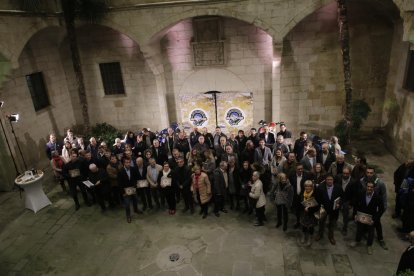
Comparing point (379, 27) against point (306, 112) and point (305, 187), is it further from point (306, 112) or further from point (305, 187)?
point (305, 187)

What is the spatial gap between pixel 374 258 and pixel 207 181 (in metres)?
3.97

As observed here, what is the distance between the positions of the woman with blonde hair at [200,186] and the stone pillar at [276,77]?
5.36 metres

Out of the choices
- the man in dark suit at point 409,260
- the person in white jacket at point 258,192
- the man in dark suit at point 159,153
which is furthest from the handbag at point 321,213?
the man in dark suit at point 159,153

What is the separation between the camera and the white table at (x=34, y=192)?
8789 mm

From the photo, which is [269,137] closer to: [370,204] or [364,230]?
[364,230]

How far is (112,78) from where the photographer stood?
1342 cm

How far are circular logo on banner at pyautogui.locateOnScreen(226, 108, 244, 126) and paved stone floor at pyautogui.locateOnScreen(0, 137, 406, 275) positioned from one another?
5499 millimetres

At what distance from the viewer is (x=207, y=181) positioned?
7.71 m

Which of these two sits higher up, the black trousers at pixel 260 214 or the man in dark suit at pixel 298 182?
the man in dark suit at pixel 298 182

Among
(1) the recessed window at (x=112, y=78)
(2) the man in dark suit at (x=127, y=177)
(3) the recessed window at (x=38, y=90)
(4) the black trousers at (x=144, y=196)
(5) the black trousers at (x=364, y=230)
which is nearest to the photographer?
(5) the black trousers at (x=364, y=230)

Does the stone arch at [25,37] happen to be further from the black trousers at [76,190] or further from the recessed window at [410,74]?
the recessed window at [410,74]

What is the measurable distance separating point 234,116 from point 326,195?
7157 millimetres

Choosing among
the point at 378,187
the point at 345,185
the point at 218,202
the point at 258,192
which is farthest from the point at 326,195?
the point at 218,202

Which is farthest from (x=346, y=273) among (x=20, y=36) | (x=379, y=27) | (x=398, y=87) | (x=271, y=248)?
(x=20, y=36)
